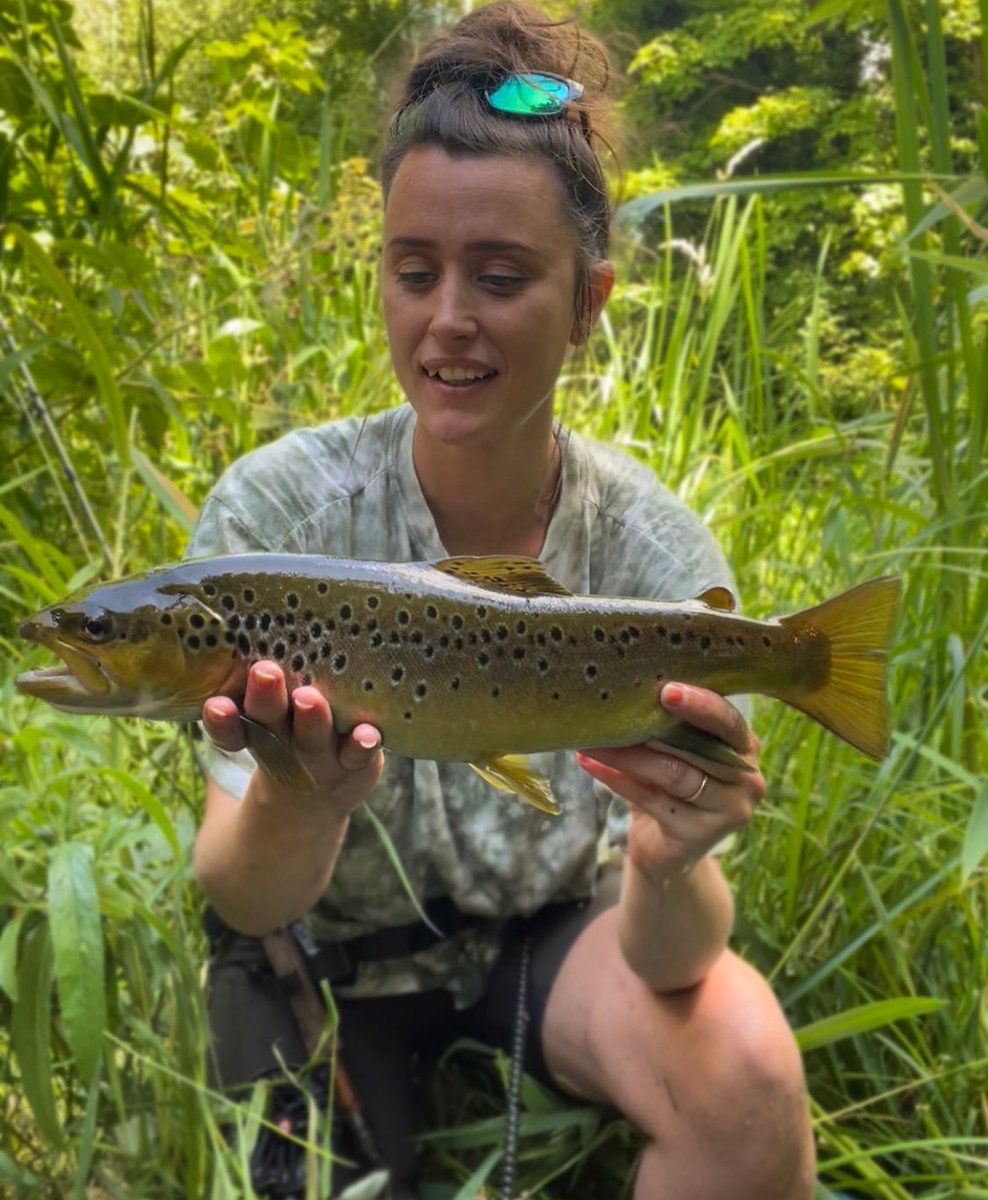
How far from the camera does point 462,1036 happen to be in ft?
6.08

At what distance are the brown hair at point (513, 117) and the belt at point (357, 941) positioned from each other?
94cm

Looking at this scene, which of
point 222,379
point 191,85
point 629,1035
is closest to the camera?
point 629,1035

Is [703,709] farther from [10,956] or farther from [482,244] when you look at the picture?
[10,956]

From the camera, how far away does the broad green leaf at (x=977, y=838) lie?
1.25 metres

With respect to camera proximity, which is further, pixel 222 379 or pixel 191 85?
pixel 191 85

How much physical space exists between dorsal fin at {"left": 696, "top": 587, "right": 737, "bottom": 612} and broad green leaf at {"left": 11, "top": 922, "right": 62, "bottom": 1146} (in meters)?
0.83

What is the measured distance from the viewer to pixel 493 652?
3.71ft

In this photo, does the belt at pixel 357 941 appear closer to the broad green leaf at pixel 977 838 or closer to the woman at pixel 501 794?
the woman at pixel 501 794

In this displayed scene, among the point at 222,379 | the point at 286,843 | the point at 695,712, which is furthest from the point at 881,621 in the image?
the point at 222,379

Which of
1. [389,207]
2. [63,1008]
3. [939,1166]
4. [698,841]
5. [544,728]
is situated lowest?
[939,1166]

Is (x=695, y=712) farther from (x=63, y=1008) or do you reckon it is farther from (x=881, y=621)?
(x=63, y=1008)

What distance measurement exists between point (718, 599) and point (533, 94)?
707mm

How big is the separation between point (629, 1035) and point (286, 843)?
590mm

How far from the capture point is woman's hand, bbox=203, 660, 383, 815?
1.05 metres
